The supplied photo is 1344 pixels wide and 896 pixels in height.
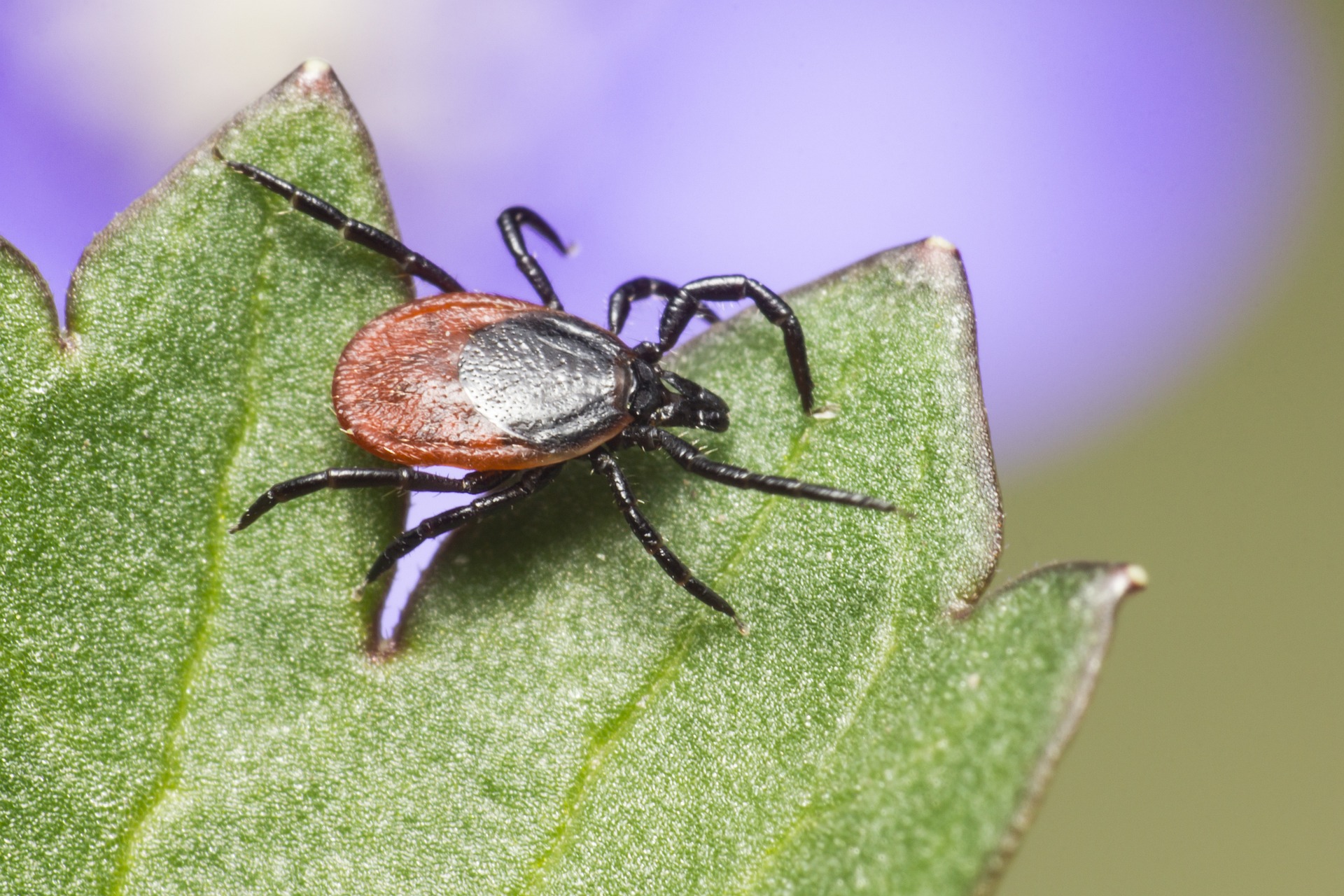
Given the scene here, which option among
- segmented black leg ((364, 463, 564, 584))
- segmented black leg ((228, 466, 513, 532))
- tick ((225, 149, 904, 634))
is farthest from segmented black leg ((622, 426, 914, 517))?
segmented black leg ((228, 466, 513, 532))

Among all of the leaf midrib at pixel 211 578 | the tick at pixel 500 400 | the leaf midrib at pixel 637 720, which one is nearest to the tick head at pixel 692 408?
the tick at pixel 500 400

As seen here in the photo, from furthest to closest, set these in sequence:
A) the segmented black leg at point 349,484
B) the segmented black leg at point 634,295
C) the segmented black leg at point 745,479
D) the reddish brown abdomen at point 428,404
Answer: the segmented black leg at point 634,295
the reddish brown abdomen at point 428,404
the segmented black leg at point 349,484
the segmented black leg at point 745,479

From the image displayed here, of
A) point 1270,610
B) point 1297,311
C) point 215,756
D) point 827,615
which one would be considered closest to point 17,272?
point 215,756

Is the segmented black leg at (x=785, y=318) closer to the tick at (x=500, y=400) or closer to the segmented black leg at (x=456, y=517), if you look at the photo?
the tick at (x=500, y=400)

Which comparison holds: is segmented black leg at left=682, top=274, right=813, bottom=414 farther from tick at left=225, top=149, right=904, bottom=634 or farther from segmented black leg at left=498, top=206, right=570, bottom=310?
segmented black leg at left=498, top=206, right=570, bottom=310

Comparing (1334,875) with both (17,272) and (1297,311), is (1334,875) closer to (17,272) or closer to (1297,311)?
(1297,311)

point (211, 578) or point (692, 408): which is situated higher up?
point (692, 408)

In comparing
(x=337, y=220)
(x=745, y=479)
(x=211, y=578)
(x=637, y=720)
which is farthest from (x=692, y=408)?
(x=211, y=578)

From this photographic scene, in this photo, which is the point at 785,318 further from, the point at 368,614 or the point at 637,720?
the point at 368,614
